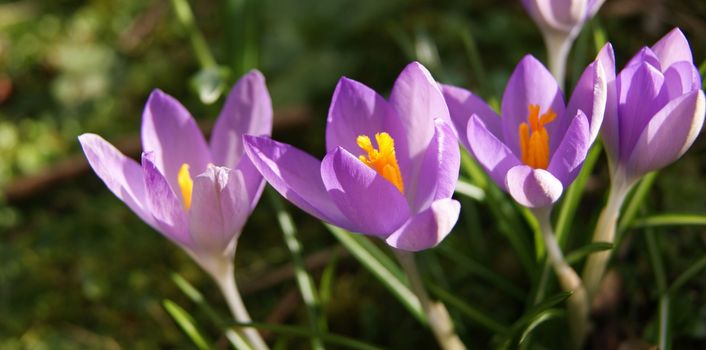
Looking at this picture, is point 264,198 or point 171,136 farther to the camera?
point 264,198

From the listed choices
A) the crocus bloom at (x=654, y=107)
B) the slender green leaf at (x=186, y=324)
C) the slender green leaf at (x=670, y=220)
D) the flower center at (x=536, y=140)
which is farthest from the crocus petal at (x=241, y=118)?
the slender green leaf at (x=670, y=220)

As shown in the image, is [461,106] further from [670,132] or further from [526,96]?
[670,132]

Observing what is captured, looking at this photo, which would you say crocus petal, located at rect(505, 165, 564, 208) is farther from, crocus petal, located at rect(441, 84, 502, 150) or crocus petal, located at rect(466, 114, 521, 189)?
crocus petal, located at rect(441, 84, 502, 150)

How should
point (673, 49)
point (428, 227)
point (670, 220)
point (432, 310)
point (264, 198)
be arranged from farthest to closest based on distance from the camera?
1. point (264, 198)
2. point (670, 220)
3. point (432, 310)
4. point (673, 49)
5. point (428, 227)

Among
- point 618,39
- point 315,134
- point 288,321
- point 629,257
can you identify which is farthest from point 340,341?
point 618,39

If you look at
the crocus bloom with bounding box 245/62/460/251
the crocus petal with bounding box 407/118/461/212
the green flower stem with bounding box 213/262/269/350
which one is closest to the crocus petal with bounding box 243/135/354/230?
the crocus bloom with bounding box 245/62/460/251

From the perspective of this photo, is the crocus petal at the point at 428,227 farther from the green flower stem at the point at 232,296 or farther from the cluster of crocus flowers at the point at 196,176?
the green flower stem at the point at 232,296

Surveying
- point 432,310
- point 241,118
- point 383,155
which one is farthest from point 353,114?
point 432,310

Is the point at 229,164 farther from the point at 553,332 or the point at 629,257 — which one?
the point at 629,257
